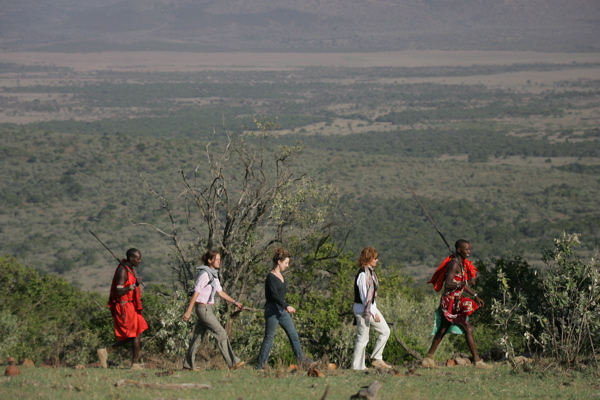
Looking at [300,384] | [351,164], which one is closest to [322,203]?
[300,384]

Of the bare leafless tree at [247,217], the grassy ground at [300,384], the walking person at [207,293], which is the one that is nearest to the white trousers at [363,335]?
the grassy ground at [300,384]

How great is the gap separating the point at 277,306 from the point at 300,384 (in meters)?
1.18

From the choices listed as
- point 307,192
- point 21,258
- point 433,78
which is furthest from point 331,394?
point 433,78

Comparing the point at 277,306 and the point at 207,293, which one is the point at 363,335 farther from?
the point at 207,293

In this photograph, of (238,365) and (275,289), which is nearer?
(275,289)

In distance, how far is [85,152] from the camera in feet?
230

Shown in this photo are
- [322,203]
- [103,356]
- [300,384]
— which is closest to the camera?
[300,384]

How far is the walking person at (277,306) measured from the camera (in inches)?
356

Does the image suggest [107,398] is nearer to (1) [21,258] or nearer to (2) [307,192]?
(2) [307,192]

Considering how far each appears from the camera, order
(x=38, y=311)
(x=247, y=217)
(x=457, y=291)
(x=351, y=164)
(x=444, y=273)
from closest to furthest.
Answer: (x=457, y=291) < (x=444, y=273) < (x=247, y=217) < (x=38, y=311) < (x=351, y=164)

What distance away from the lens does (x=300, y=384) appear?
823 centimetres

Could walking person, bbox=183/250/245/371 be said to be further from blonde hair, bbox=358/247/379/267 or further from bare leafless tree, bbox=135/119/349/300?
bare leafless tree, bbox=135/119/349/300

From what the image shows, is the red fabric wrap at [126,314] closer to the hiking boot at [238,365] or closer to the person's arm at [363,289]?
the hiking boot at [238,365]

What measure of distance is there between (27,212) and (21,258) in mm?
11992
